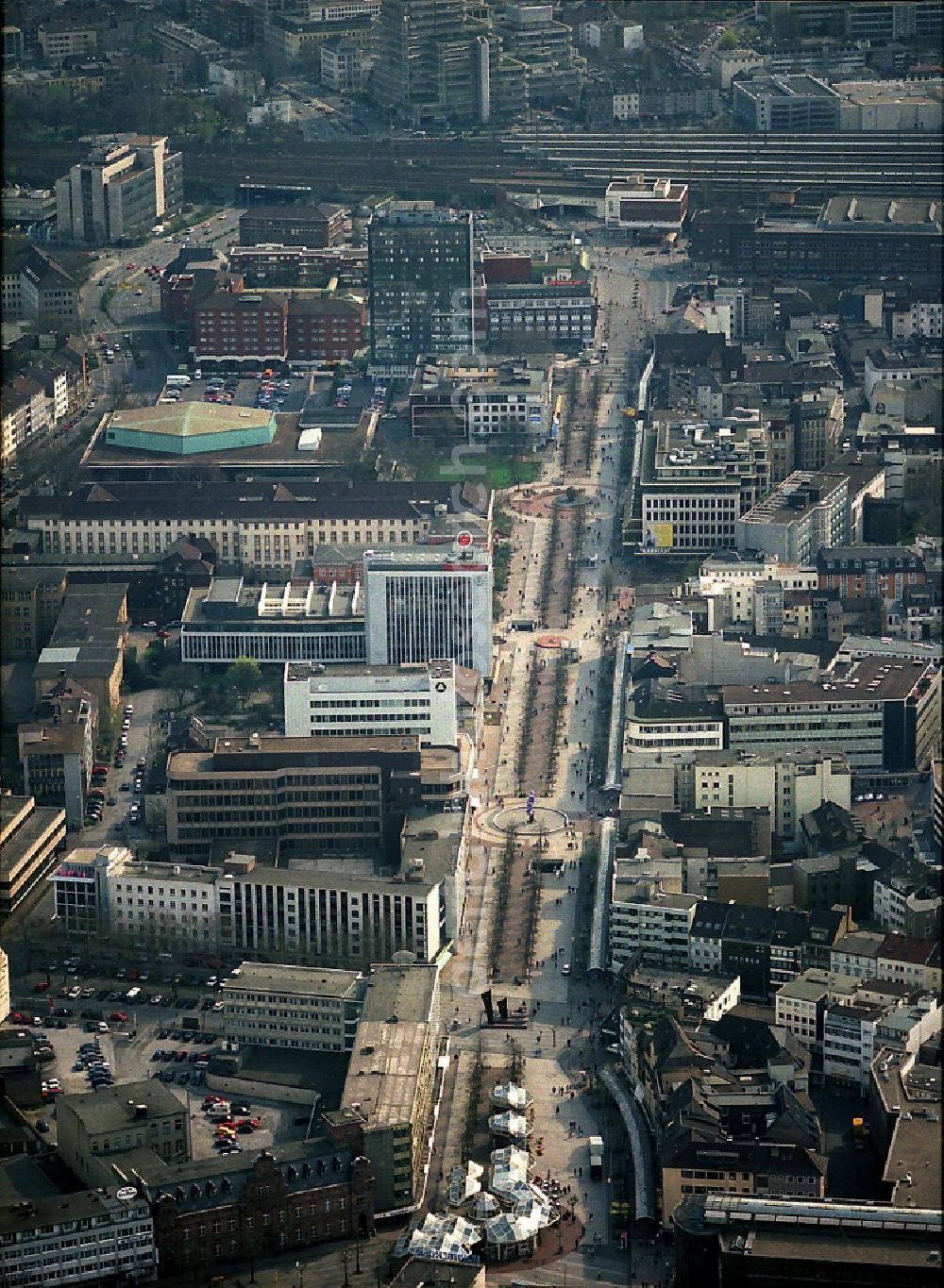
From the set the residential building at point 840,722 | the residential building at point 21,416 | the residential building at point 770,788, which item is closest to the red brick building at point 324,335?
the residential building at point 21,416

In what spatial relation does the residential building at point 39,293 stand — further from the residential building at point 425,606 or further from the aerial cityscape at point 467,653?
the residential building at point 425,606

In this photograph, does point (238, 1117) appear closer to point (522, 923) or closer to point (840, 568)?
point (522, 923)

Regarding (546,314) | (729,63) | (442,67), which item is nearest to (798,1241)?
(546,314)

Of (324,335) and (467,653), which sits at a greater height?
(324,335)

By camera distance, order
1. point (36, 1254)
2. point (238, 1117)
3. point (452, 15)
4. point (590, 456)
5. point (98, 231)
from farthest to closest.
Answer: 1. point (452, 15)
2. point (98, 231)
3. point (590, 456)
4. point (238, 1117)
5. point (36, 1254)

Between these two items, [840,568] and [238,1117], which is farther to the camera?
[840,568]

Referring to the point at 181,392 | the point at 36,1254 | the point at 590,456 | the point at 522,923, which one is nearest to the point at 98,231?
the point at 181,392

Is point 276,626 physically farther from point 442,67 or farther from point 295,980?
point 442,67
